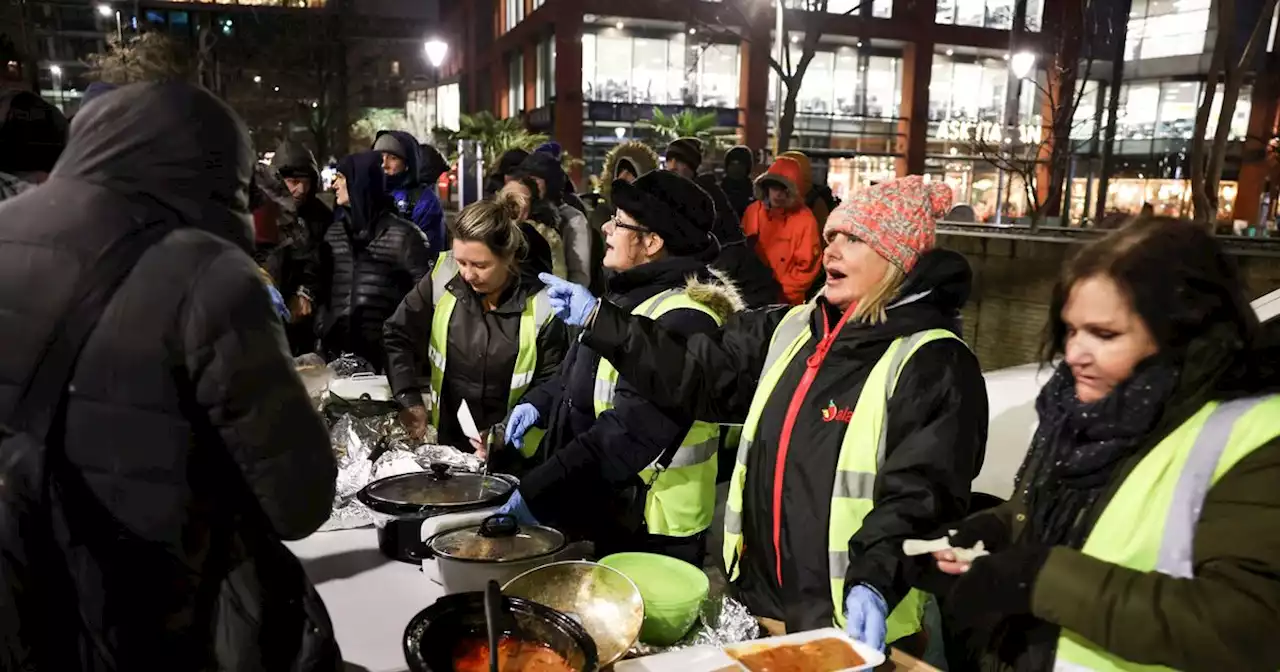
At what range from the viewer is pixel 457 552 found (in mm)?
1918

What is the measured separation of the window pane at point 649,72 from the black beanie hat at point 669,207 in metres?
24.9

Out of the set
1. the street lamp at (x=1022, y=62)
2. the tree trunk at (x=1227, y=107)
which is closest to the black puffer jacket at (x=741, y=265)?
the tree trunk at (x=1227, y=107)

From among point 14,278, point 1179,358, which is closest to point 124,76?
point 14,278

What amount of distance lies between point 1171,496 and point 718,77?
27093 mm

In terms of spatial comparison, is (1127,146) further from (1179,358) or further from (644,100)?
(1179,358)

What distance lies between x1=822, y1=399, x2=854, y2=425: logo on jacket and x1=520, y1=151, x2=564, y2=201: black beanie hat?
12.7ft

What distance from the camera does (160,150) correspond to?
1255mm

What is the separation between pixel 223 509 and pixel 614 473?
3.84ft

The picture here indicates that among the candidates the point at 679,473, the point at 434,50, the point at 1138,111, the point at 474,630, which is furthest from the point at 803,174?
the point at 1138,111

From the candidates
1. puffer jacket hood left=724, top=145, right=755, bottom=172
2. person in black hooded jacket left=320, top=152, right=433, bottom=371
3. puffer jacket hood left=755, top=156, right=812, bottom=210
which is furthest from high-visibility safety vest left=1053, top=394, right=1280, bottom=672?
puffer jacket hood left=724, top=145, right=755, bottom=172

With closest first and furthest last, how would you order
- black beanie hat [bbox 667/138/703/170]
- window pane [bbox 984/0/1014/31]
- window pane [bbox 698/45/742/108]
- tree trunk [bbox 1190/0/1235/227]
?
1. black beanie hat [bbox 667/138/703/170]
2. tree trunk [bbox 1190/0/1235/227]
3. window pane [bbox 698/45/742/108]
4. window pane [bbox 984/0/1014/31]

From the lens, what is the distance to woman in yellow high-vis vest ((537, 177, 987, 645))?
1.83 metres

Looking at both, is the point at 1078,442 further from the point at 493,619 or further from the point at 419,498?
the point at 419,498

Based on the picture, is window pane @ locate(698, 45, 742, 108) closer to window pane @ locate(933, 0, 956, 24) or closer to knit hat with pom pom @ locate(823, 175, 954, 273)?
window pane @ locate(933, 0, 956, 24)
